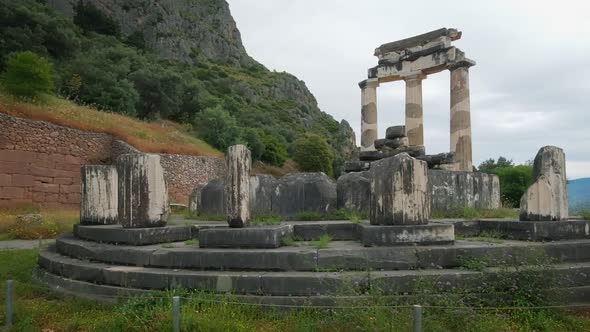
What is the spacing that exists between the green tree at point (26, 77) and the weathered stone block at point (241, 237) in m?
19.9

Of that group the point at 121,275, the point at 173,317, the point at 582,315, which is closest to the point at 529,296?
the point at 582,315

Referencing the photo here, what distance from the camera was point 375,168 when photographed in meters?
6.41

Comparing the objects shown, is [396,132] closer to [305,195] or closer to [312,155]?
[305,195]

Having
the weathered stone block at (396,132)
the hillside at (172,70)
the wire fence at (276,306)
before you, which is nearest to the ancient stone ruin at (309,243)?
the wire fence at (276,306)

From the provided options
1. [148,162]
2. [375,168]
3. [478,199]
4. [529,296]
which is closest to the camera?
[529,296]

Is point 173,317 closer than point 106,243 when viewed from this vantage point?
Yes

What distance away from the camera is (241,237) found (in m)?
6.08

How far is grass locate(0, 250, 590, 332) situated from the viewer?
4.25 m

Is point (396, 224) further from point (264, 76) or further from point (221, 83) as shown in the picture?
point (264, 76)

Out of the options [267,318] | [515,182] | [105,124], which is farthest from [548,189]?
[105,124]

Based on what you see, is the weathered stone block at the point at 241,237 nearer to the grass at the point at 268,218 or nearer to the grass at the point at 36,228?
the grass at the point at 268,218

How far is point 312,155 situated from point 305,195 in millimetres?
34470

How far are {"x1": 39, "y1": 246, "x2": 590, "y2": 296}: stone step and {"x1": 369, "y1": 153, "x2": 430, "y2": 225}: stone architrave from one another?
0.95 meters

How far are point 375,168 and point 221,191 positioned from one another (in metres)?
4.59
